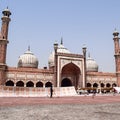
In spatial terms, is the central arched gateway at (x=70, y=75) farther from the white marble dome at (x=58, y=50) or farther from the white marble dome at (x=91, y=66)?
the white marble dome at (x=91, y=66)

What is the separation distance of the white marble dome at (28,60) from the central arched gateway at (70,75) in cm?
675

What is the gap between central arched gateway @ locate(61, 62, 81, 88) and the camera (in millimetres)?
36956

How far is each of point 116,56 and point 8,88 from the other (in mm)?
27518

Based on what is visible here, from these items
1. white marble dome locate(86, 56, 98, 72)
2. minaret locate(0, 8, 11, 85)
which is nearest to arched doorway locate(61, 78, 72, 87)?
white marble dome locate(86, 56, 98, 72)

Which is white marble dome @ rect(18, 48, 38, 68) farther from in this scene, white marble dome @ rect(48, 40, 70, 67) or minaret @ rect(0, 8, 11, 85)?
minaret @ rect(0, 8, 11, 85)

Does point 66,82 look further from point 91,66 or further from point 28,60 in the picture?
point 91,66

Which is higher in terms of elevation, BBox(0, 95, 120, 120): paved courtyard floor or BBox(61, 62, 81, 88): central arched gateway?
BBox(61, 62, 81, 88): central arched gateway

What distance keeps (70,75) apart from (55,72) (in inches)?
180

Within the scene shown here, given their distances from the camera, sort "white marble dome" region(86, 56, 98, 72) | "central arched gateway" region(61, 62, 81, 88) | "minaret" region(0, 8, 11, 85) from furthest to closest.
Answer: "white marble dome" region(86, 56, 98, 72)
"central arched gateway" region(61, 62, 81, 88)
"minaret" region(0, 8, 11, 85)

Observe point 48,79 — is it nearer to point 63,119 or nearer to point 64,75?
point 64,75

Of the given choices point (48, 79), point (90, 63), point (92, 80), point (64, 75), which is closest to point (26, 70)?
point (48, 79)

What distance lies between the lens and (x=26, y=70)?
33.9m

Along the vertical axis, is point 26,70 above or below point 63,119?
above

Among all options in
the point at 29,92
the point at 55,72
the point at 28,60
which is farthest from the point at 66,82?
the point at 29,92
